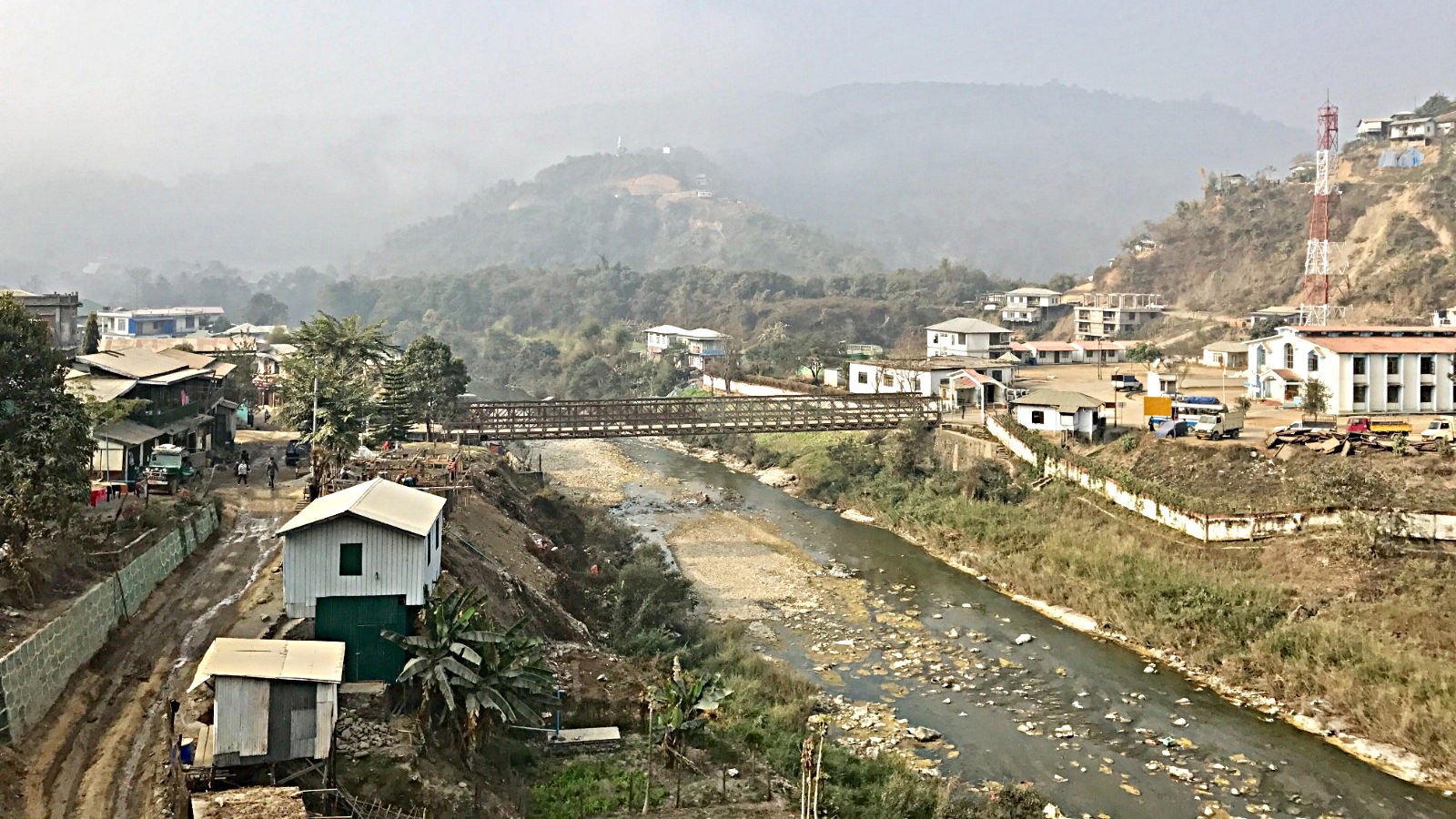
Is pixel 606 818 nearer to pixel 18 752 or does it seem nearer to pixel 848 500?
pixel 18 752

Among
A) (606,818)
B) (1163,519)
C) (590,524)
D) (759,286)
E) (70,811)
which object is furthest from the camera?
(759,286)

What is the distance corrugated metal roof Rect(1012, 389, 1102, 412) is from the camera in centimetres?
4028

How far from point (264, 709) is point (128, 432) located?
628 inches

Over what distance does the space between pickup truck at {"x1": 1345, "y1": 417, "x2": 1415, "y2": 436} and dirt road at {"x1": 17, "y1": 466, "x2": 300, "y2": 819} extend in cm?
3057

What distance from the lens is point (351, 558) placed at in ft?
59.3

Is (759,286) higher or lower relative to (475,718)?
higher

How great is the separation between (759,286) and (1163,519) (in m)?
95.0

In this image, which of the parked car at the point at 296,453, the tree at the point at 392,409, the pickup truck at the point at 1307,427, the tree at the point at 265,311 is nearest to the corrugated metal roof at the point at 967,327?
the pickup truck at the point at 1307,427

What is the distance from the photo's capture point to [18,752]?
14984mm

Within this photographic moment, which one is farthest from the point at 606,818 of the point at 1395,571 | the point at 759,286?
the point at 759,286

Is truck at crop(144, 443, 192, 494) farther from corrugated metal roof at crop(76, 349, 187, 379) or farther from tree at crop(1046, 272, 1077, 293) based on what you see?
tree at crop(1046, 272, 1077, 293)

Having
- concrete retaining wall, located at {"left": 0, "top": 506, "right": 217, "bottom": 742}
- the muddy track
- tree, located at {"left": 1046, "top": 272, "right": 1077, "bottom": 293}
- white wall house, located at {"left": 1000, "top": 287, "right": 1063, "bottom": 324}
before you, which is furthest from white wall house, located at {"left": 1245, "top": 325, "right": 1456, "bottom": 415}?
tree, located at {"left": 1046, "top": 272, "right": 1077, "bottom": 293}

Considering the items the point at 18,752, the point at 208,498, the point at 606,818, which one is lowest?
the point at 606,818

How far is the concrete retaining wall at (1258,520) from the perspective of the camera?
89.0ft
